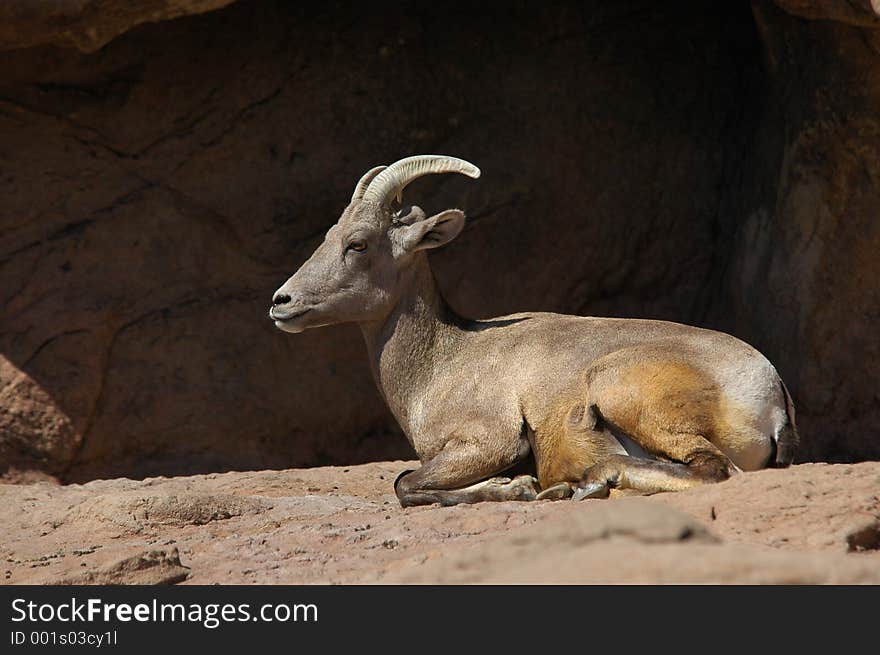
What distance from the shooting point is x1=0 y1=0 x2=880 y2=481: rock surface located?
10.2 m

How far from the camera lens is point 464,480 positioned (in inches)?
307

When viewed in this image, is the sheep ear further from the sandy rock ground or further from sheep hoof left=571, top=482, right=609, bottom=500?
sheep hoof left=571, top=482, right=609, bottom=500

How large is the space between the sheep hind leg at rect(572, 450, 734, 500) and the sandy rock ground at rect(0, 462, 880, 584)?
1.10 ft

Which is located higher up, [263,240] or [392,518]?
[263,240]

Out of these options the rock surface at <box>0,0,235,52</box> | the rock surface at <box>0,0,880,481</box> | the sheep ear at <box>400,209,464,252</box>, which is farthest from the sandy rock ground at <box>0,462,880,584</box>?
the rock surface at <box>0,0,235,52</box>

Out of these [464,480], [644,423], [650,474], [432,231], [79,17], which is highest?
[79,17]

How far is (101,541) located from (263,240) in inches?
145

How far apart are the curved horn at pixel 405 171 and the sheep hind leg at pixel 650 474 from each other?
78.1 inches

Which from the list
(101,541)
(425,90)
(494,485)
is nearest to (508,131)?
(425,90)

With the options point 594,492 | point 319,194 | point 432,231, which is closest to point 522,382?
point 594,492

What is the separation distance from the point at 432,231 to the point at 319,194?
2278 millimetres

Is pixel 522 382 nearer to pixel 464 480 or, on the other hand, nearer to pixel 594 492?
pixel 464 480

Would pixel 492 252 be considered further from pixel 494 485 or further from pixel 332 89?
pixel 494 485
